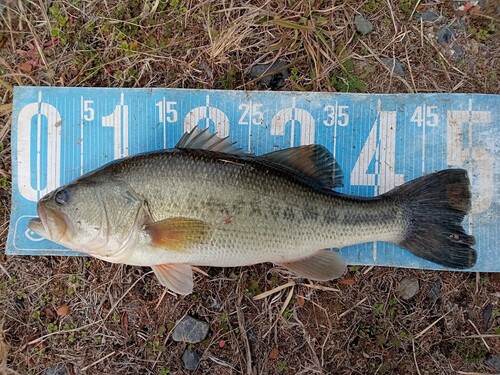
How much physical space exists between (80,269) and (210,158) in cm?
134

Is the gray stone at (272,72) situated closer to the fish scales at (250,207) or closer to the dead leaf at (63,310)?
the fish scales at (250,207)

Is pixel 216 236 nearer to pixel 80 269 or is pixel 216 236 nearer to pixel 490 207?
pixel 80 269

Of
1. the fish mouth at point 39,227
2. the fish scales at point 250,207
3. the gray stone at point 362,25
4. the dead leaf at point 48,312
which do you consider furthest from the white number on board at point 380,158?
the dead leaf at point 48,312

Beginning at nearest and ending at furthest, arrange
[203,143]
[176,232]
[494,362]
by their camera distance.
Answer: [176,232], [203,143], [494,362]

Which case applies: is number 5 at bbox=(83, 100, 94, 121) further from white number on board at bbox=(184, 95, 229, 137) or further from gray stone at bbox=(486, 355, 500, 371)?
gray stone at bbox=(486, 355, 500, 371)

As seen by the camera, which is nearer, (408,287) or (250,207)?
(250,207)

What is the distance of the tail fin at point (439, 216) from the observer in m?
2.78

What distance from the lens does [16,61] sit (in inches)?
131

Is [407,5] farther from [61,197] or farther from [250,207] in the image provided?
[61,197]

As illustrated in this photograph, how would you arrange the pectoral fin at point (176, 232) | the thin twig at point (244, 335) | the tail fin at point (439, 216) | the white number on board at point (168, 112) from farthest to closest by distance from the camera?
1. the white number on board at point (168, 112)
2. the thin twig at point (244, 335)
3. the tail fin at point (439, 216)
4. the pectoral fin at point (176, 232)

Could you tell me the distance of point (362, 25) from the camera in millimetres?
3268

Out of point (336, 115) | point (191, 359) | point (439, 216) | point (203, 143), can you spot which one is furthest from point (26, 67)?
point (439, 216)

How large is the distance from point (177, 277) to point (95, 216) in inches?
24.3

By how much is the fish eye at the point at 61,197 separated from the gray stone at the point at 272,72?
1513 mm
